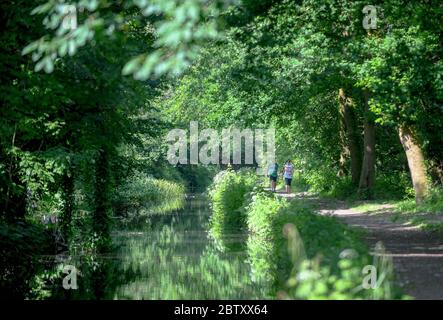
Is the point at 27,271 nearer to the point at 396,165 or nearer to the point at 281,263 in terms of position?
the point at 281,263

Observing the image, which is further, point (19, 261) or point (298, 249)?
point (19, 261)

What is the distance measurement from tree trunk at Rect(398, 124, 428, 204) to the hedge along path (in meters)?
1.25

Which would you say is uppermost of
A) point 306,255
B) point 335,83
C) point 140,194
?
point 335,83

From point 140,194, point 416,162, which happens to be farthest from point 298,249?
point 140,194

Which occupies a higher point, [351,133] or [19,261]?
[351,133]

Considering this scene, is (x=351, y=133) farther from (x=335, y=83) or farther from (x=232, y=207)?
(x=232, y=207)

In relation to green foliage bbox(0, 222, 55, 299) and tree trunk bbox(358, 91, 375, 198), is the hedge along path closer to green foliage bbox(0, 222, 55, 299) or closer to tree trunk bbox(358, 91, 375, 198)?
tree trunk bbox(358, 91, 375, 198)

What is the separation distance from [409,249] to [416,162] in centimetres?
966

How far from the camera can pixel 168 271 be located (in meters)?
16.4

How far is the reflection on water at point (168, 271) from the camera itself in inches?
524

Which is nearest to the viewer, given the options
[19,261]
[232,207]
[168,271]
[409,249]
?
[19,261]

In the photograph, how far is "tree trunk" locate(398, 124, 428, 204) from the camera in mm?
23906

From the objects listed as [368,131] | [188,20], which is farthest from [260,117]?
[188,20]

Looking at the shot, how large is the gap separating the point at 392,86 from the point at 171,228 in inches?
547
